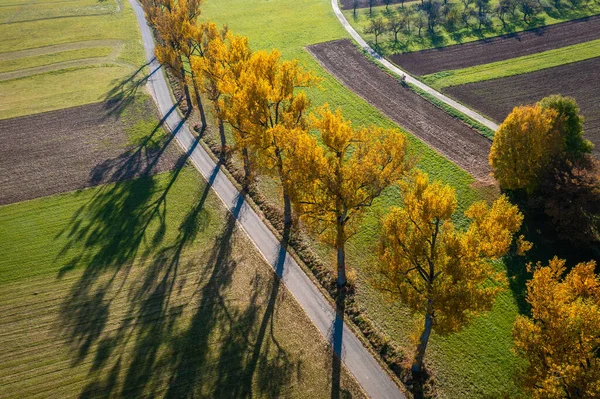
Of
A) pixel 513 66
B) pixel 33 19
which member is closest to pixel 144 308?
pixel 513 66

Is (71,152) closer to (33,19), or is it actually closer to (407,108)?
(407,108)

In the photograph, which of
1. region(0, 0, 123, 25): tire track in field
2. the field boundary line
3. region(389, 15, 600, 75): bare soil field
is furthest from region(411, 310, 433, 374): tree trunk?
region(0, 0, 123, 25): tire track in field

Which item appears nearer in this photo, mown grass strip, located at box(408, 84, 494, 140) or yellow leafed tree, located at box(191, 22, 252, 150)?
yellow leafed tree, located at box(191, 22, 252, 150)

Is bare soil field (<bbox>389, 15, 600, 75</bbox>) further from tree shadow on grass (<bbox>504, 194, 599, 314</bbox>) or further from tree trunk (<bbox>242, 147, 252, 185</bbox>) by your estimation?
tree trunk (<bbox>242, 147, 252, 185</bbox>)

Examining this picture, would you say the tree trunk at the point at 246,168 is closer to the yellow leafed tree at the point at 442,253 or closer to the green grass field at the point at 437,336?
the green grass field at the point at 437,336

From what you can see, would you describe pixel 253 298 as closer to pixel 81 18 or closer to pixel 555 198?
pixel 555 198

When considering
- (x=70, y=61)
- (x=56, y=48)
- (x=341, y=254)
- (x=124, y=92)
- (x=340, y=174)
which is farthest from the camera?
(x=56, y=48)
